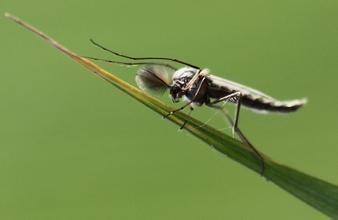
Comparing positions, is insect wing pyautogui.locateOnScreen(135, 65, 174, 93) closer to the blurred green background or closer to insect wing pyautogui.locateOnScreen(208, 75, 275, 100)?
insect wing pyautogui.locateOnScreen(208, 75, 275, 100)

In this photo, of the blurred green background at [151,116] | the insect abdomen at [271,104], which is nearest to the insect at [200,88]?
the insect abdomen at [271,104]

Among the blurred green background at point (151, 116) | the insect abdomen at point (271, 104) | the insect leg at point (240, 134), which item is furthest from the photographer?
the blurred green background at point (151, 116)

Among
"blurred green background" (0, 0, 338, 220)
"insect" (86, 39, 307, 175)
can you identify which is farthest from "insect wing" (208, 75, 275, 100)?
"blurred green background" (0, 0, 338, 220)

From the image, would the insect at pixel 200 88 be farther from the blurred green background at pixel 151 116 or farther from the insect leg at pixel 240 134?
the blurred green background at pixel 151 116

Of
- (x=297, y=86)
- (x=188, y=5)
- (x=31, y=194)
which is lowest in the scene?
(x=31, y=194)

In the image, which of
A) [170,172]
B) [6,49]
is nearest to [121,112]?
[170,172]

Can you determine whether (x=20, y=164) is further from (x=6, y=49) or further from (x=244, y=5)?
(x=244, y=5)
